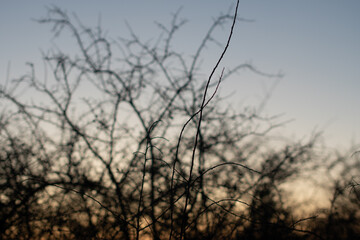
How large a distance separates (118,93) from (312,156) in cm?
361

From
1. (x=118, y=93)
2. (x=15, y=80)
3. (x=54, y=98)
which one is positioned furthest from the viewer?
(x=118, y=93)

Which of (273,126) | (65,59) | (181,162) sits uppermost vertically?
(65,59)

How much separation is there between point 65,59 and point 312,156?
4460 millimetres

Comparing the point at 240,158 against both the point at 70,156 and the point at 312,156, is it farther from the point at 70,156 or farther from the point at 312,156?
the point at 70,156

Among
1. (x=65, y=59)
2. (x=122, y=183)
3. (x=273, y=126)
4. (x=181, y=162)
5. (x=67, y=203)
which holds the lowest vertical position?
(x=67, y=203)

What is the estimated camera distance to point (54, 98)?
418 centimetres

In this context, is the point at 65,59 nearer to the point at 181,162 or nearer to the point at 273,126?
the point at 181,162

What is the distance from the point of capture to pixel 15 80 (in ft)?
12.9

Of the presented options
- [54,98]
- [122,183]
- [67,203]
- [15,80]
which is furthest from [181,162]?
[15,80]

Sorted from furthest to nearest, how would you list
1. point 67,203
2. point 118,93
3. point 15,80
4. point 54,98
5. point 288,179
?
point 288,179
point 118,93
point 54,98
point 15,80
point 67,203

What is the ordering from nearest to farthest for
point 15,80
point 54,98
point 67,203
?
point 67,203, point 15,80, point 54,98

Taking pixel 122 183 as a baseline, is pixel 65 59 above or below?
above

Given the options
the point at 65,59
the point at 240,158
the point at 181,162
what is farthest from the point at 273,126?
the point at 65,59

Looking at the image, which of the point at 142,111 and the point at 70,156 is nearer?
the point at 70,156
